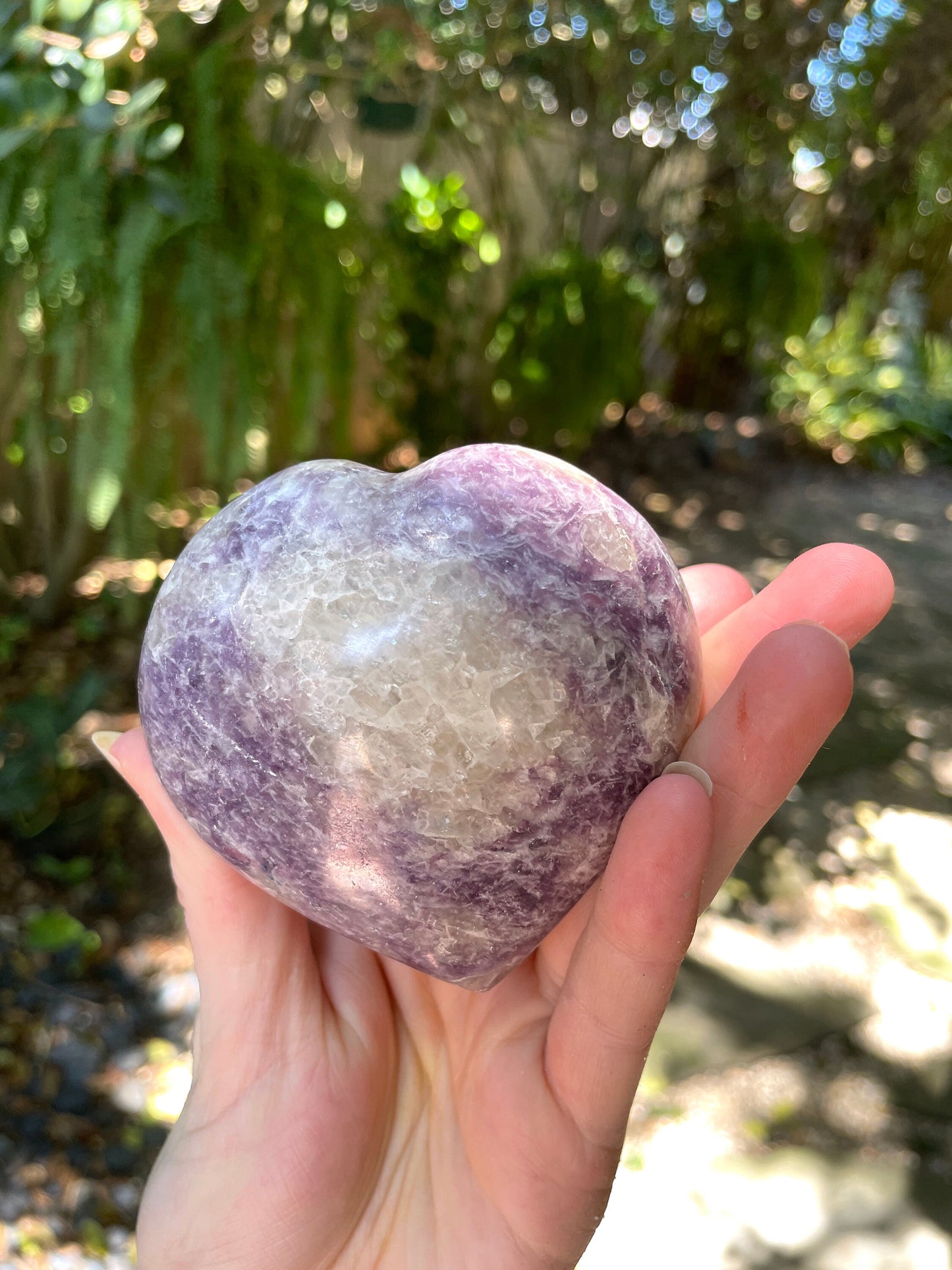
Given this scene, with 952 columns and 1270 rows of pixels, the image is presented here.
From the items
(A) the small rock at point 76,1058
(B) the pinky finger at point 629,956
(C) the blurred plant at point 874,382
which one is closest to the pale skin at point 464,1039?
(B) the pinky finger at point 629,956

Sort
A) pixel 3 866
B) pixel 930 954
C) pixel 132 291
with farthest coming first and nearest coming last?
1. pixel 930 954
2. pixel 3 866
3. pixel 132 291

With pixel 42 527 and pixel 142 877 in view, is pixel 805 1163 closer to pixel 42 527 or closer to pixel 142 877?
pixel 142 877

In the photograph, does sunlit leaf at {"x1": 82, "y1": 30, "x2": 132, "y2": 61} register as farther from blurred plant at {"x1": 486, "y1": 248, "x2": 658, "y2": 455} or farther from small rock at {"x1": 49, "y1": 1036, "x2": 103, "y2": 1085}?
blurred plant at {"x1": 486, "y1": 248, "x2": 658, "y2": 455}

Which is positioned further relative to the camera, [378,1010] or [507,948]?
[378,1010]

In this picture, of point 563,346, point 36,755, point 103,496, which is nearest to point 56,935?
point 36,755

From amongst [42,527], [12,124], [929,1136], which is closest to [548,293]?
[42,527]

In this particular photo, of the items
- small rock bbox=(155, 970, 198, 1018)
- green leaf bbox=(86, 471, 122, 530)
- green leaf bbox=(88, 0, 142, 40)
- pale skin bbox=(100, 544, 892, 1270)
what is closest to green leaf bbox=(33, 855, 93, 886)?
small rock bbox=(155, 970, 198, 1018)
